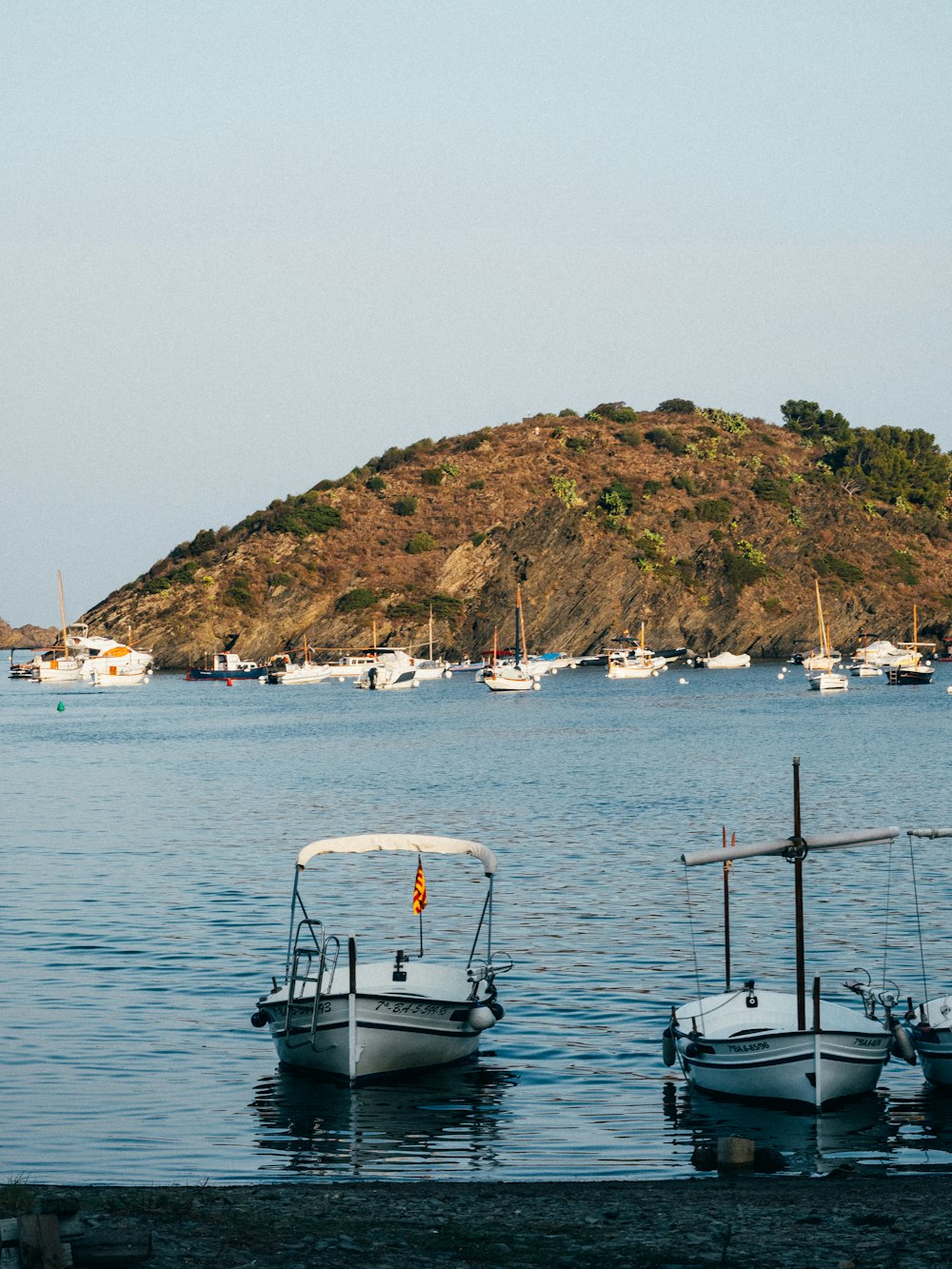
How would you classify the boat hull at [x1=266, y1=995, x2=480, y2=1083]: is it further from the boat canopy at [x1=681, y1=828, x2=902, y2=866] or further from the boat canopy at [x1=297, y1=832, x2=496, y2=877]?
the boat canopy at [x1=681, y1=828, x2=902, y2=866]

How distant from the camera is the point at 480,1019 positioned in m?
26.2

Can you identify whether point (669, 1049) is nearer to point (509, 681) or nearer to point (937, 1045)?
point (937, 1045)

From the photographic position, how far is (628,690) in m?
187

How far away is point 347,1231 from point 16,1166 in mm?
6487

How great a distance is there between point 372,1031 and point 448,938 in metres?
12.9

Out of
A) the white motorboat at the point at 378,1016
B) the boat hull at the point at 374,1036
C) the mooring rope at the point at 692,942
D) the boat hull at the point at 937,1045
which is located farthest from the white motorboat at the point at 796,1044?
the boat hull at the point at 374,1036

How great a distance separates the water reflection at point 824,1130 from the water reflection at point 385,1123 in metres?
2.79

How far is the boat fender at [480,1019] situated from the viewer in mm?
26250

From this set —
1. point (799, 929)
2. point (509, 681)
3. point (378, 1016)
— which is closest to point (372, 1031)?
point (378, 1016)

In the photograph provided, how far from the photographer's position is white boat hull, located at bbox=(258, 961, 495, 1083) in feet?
82.6

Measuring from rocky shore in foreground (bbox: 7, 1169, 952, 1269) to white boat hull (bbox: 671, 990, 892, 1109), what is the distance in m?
4.02

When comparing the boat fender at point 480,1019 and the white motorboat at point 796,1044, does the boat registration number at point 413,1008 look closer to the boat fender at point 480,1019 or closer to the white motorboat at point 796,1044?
the boat fender at point 480,1019

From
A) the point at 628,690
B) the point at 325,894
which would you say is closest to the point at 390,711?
the point at 628,690

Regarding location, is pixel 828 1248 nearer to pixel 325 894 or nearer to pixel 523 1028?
pixel 523 1028
